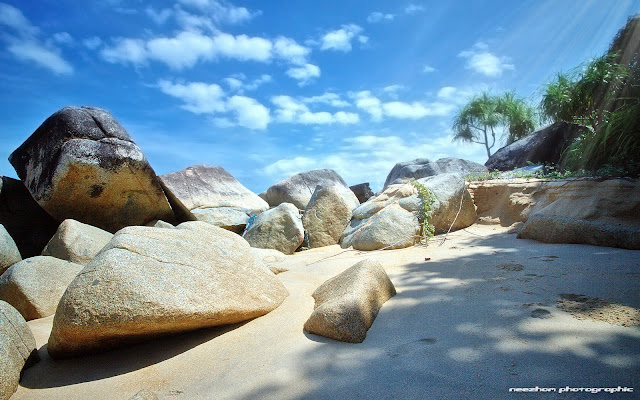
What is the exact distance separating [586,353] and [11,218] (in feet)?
26.5

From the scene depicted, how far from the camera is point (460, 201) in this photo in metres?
6.54

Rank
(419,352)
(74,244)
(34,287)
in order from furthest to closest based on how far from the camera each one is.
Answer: (74,244), (34,287), (419,352)

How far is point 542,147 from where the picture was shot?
14141 mm

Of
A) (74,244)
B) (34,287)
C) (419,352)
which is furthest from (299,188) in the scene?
(419,352)

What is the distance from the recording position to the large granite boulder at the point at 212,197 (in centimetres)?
807

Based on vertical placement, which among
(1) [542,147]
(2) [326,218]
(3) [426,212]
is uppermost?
(1) [542,147]

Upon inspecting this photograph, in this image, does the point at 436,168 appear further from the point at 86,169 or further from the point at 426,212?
the point at 86,169

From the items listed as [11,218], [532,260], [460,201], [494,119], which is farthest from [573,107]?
[11,218]

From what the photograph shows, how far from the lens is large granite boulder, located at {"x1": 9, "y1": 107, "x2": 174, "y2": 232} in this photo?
575 cm

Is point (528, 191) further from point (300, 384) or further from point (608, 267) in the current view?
point (300, 384)

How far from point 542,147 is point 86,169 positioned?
48.7 feet

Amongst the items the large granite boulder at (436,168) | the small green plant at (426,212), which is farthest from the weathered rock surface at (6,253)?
the large granite boulder at (436,168)

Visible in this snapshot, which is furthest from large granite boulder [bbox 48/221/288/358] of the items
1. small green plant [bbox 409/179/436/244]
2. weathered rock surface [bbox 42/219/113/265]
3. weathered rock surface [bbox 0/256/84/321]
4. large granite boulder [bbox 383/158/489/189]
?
large granite boulder [bbox 383/158/489/189]

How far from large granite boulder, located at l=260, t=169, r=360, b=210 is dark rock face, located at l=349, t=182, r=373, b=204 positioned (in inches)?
15.5
